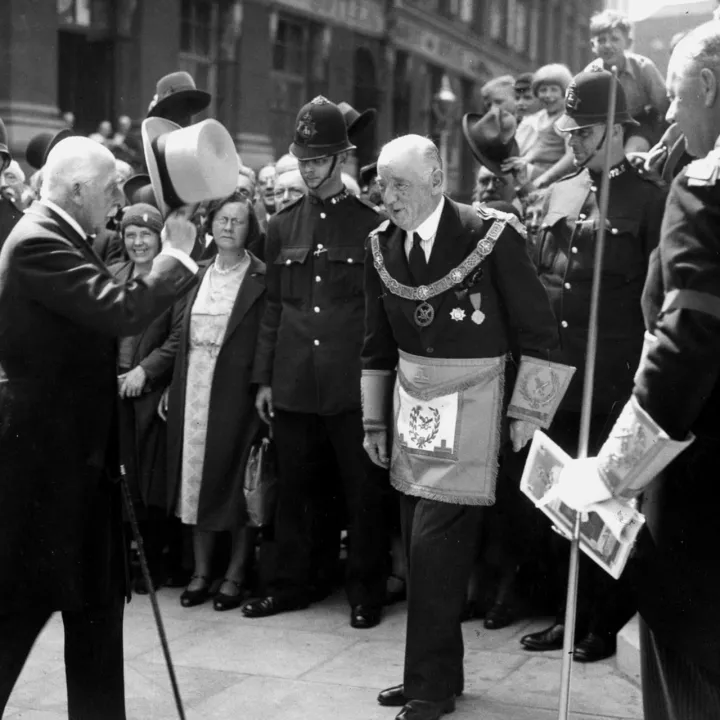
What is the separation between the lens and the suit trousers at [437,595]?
4434mm

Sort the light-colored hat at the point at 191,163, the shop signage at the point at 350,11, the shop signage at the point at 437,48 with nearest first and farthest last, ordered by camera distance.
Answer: the light-colored hat at the point at 191,163 < the shop signage at the point at 350,11 < the shop signage at the point at 437,48

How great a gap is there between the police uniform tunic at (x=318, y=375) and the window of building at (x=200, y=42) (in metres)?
11.4

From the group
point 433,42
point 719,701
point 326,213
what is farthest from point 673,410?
point 433,42

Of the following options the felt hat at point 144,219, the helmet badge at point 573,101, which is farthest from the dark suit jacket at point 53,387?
the felt hat at point 144,219

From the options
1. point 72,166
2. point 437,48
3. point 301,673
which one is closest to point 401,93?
point 437,48

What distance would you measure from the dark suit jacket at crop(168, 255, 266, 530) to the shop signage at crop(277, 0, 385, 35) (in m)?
13.8

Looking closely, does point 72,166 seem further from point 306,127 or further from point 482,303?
point 306,127

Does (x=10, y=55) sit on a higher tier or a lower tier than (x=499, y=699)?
higher

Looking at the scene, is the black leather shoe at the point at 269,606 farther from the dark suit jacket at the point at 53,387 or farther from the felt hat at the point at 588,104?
the felt hat at the point at 588,104

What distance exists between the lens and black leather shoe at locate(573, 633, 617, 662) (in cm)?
502

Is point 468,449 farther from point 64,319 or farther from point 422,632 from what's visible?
point 64,319

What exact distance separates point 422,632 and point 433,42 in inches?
888

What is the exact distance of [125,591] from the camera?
12.8 feet

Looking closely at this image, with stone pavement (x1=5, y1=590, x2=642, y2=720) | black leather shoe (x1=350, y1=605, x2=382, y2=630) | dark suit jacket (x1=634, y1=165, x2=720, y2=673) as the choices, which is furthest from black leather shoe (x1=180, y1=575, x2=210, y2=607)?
dark suit jacket (x1=634, y1=165, x2=720, y2=673)
